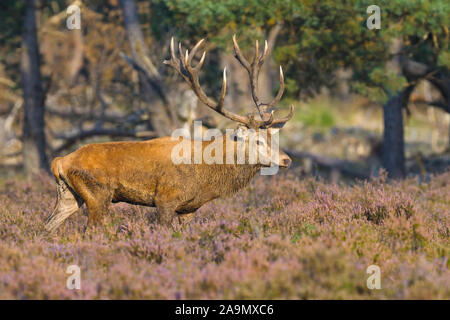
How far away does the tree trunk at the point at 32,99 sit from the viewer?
17.1 m

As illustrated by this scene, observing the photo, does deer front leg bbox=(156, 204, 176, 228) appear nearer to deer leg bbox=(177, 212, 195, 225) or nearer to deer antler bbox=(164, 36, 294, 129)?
deer leg bbox=(177, 212, 195, 225)

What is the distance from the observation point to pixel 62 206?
685cm

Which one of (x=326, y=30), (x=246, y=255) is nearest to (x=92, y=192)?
(x=246, y=255)

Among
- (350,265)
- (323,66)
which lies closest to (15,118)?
(323,66)

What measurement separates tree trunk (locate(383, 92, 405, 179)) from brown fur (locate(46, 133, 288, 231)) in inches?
331

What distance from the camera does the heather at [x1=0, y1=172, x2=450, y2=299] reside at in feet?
16.4

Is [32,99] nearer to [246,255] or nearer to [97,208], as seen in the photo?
[97,208]

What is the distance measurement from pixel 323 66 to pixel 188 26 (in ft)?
10.0

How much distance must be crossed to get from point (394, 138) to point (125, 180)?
928cm

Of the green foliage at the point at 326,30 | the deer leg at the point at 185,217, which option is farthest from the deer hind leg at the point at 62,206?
the green foliage at the point at 326,30

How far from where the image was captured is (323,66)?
1241 centimetres

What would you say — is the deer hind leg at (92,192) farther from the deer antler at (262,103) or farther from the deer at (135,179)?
the deer antler at (262,103)

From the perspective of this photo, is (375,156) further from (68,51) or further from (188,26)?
(68,51)
